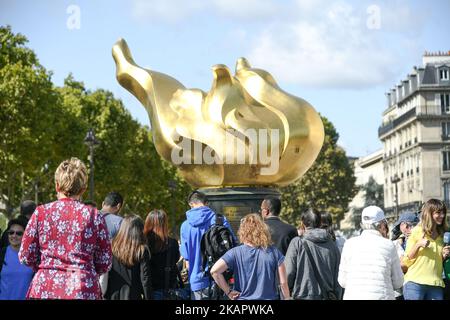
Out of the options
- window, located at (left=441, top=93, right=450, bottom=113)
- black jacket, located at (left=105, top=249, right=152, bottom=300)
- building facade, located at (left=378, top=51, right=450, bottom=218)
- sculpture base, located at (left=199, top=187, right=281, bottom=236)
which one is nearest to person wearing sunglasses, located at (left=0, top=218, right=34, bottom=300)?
black jacket, located at (left=105, top=249, right=152, bottom=300)

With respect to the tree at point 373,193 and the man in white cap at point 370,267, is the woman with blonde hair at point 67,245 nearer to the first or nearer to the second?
the man in white cap at point 370,267

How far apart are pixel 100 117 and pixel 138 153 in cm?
631

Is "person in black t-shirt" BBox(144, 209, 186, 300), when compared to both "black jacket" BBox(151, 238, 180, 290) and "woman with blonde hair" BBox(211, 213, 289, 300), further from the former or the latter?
"woman with blonde hair" BBox(211, 213, 289, 300)

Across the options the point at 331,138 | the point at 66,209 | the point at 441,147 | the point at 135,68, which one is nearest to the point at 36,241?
the point at 66,209

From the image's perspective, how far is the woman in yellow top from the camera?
9734mm

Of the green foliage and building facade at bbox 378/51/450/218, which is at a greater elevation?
building facade at bbox 378/51/450/218

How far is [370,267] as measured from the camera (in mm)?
8117

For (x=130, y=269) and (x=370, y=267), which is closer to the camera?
(x=370, y=267)

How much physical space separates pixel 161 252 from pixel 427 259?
289 cm

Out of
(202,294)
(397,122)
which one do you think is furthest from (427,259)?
(397,122)

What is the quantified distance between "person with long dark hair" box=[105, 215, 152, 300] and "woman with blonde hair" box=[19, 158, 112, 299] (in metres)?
2.65

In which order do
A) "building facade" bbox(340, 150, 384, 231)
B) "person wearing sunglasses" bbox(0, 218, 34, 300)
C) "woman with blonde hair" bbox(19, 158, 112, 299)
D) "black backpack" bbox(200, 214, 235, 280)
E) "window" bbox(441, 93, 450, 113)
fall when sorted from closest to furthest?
"woman with blonde hair" bbox(19, 158, 112, 299), "person wearing sunglasses" bbox(0, 218, 34, 300), "black backpack" bbox(200, 214, 235, 280), "window" bbox(441, 93, 450, 113), "building facade" bbox(340, 150, 384, 231)

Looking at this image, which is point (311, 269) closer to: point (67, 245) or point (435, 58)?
point (67, 245)

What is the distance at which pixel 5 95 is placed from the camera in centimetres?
3741
